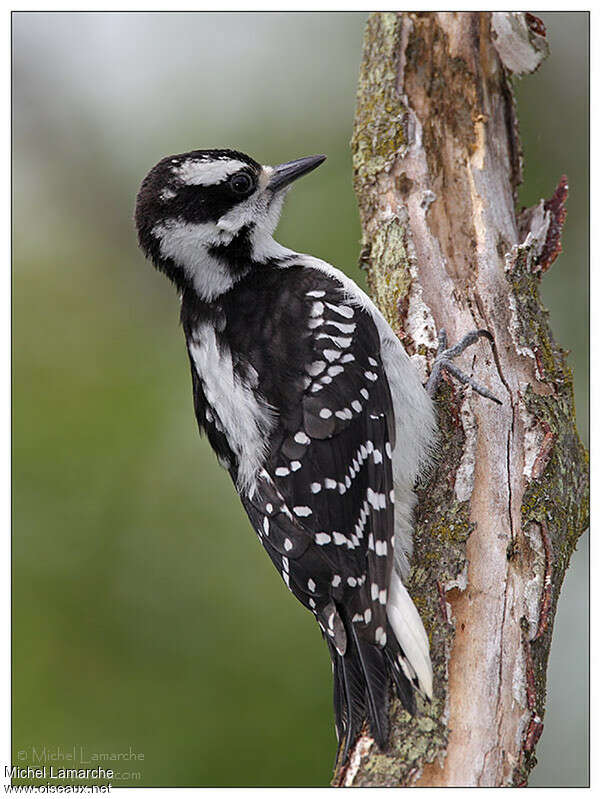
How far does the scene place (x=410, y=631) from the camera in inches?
88.7

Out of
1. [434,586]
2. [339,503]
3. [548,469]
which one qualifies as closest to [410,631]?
[434,586]

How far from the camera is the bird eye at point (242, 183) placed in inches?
112

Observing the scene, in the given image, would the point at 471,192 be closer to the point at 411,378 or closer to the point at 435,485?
the point at 411,378

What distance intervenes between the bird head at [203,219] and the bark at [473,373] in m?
0.62

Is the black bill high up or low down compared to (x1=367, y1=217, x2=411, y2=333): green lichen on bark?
up

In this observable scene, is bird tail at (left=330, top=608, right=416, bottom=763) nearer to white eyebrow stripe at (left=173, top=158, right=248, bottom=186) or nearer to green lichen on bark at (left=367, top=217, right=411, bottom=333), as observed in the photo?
green lichen on bark at (left=367, top=217, right=411, bottom=333)

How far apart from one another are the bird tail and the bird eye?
153 cm

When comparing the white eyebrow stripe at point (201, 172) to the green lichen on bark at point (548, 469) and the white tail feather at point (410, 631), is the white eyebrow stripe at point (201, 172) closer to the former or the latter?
the green lichen on bark at point (548, 469)

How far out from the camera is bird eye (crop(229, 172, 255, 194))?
2.85m

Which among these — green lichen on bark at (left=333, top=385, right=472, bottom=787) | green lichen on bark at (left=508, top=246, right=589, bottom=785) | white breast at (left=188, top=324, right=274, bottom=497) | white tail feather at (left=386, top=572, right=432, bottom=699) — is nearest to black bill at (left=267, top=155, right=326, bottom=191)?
white breast at (left=188, top=324, right=274, bottom=497)

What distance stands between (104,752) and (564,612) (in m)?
2.41

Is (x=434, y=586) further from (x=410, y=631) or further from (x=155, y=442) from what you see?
(x=155, y=442)

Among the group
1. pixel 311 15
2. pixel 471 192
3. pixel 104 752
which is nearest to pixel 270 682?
pixel 104 752

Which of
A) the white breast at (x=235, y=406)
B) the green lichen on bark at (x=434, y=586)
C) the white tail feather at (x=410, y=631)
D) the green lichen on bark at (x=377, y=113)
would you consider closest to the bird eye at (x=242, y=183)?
the white breast at (x=235, y=406)
